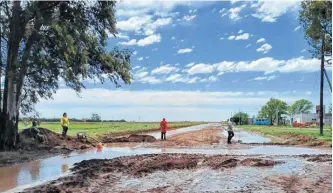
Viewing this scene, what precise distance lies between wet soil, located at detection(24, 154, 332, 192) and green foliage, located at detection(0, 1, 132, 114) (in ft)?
20.8

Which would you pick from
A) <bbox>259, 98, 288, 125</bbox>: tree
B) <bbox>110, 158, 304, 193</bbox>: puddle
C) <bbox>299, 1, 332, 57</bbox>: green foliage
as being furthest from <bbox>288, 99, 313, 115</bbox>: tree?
<bbox>110, 158, 304, 193</bbox>: puddle

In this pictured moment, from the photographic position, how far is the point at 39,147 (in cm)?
2525

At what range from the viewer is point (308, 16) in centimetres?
2983

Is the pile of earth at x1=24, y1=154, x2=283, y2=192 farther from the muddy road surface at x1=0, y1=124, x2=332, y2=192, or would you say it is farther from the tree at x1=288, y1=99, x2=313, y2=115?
the tree at x1=288, y1=99, x2=313, y2=115

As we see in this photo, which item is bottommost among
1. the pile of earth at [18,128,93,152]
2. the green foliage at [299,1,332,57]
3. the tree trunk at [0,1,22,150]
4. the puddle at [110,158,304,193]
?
the puddle at [110,158,304,193]

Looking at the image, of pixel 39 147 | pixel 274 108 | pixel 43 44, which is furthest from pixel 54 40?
pixel 274 108

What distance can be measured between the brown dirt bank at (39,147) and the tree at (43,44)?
1251 millimetres

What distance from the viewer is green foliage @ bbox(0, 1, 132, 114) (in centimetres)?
2116

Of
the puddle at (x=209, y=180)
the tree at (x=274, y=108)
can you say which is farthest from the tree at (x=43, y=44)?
the tree at (x=274, y=108)

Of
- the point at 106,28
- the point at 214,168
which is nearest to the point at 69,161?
the point at 214,168

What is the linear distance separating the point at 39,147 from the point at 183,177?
14015 millimetres

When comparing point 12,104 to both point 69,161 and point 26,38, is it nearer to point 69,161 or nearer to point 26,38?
point 26,38

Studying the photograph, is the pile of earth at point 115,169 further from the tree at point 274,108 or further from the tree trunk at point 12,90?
the tree at point 274,108

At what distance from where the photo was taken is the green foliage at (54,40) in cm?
2116
